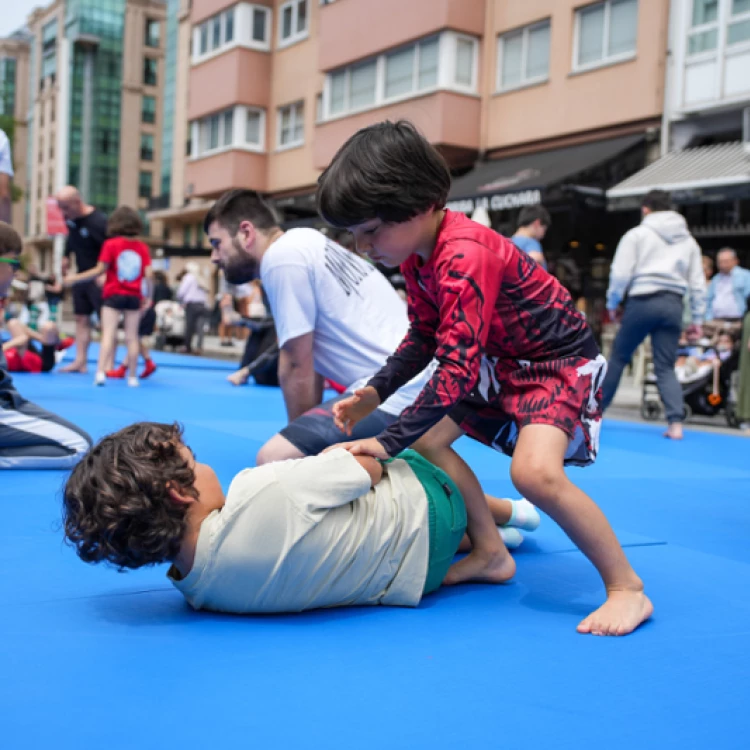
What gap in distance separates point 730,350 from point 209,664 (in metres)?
7.43

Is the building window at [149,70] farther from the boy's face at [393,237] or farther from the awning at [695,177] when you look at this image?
the boy's face at [393,237]

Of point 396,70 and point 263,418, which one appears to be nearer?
point 263,418

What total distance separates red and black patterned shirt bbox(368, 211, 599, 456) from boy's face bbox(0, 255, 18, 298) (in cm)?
275

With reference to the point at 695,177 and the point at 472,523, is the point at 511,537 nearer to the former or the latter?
the point at 472,523

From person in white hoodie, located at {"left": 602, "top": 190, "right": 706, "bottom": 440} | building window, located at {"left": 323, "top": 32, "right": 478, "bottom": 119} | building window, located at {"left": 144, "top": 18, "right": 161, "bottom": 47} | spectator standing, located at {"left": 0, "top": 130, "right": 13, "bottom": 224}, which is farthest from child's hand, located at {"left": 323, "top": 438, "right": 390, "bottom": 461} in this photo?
building window, located at {"left": 144, "top": 18, "right": 161, "bottom": 47}

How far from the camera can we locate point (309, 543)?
237cm

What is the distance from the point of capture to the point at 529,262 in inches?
107

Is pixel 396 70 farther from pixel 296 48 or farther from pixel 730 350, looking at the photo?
pixel 730 350

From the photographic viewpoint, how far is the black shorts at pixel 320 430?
368 cm

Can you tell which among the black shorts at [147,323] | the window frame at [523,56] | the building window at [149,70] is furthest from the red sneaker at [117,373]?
the building window at [149,70]

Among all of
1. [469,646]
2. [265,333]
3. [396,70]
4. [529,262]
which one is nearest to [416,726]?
[469,646]

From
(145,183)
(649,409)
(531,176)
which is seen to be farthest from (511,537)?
(145,183)

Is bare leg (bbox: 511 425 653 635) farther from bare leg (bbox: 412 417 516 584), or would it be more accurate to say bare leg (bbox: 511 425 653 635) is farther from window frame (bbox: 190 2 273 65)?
window frame (bbox: 190 2 273 65)

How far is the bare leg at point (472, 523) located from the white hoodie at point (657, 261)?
15.0ft
